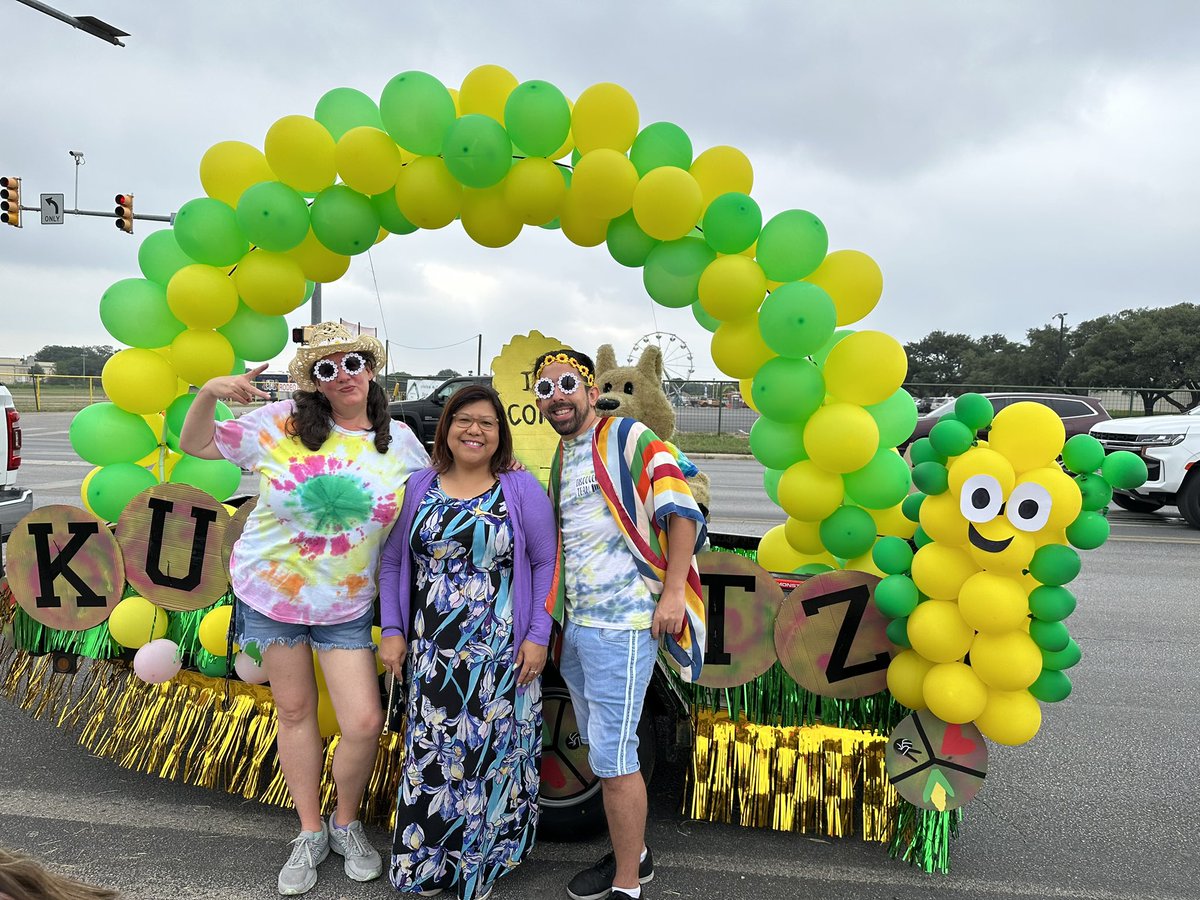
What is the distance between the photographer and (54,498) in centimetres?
1038

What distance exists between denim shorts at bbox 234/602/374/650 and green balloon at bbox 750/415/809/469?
1.72 meters

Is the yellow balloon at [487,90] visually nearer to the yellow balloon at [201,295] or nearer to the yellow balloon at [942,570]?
the yellow balloon at [201,295]

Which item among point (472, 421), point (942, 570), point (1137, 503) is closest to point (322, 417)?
point (472, 421)

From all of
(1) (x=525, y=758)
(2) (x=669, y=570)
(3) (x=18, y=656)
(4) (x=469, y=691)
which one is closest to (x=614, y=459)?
(2) (x=669, y=570)

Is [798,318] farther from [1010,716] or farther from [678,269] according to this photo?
[1010,716]

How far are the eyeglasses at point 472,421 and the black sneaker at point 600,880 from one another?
148 cm

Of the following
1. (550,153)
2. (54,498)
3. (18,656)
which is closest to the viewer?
(550,153)

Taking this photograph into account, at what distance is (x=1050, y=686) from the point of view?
8.92ft

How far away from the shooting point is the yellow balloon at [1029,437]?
2574mm

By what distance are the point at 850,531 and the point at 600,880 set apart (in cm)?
159

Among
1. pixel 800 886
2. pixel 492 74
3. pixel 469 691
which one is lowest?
pixel 800 886

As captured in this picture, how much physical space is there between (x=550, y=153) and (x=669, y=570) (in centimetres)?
189

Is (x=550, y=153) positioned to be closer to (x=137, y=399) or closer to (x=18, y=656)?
(x=137, y=399)

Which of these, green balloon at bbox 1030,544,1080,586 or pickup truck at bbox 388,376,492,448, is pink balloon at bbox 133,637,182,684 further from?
pickup truck at bbox 388,376,492,448
